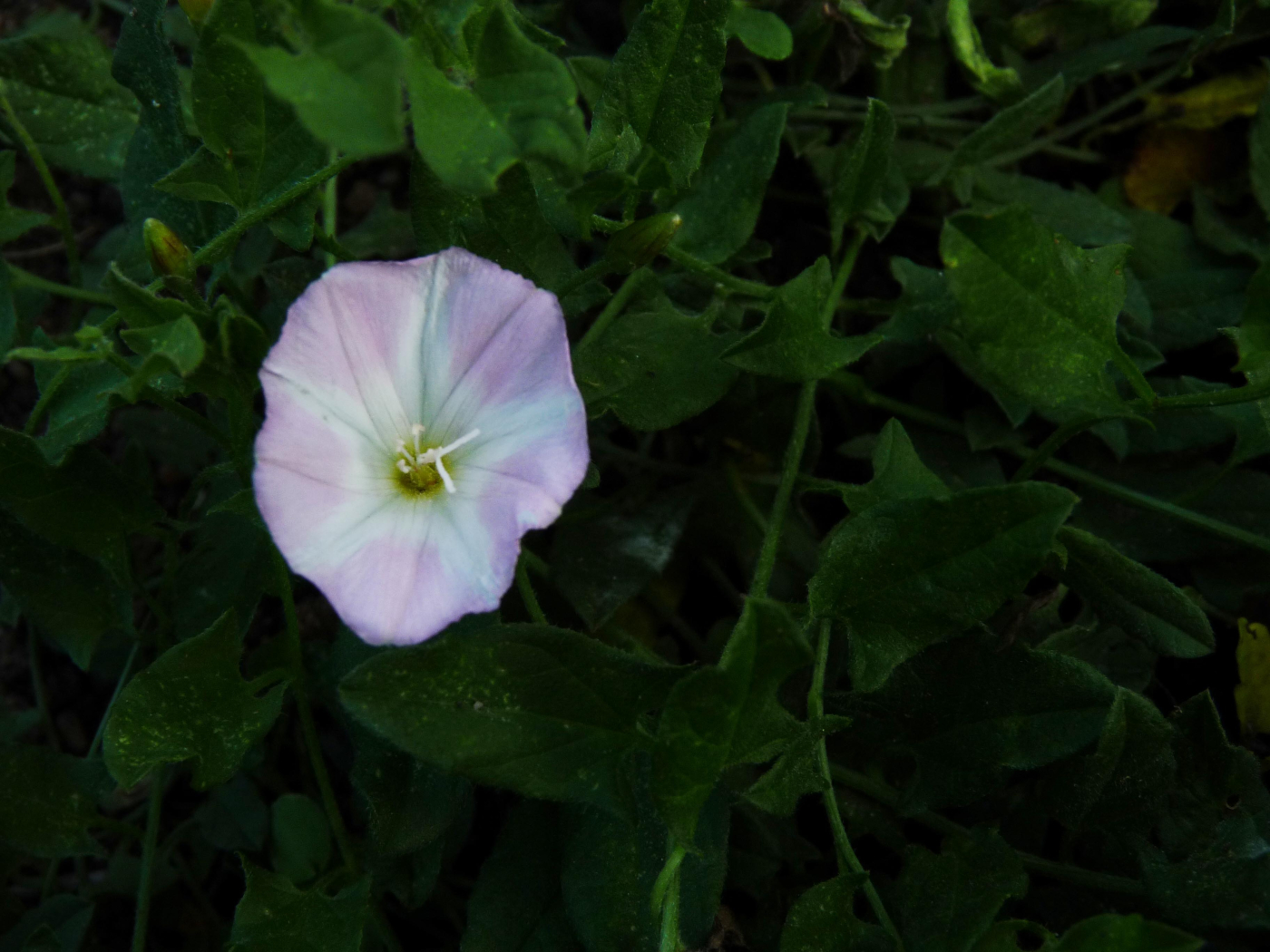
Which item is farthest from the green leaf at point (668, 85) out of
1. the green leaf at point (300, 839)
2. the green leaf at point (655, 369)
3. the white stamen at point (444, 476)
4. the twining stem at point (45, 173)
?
the green leaf at point (300, 839)

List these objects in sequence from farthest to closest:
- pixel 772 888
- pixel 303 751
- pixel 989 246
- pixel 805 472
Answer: pixel 303 751, pixel 805 472, pixel 772 888, pixel 989 246

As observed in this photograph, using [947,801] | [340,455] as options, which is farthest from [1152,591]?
[340,455]

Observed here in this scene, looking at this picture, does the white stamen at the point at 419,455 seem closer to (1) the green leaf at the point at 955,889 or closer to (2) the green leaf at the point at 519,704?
(2) the green leaf at the point at 519,704

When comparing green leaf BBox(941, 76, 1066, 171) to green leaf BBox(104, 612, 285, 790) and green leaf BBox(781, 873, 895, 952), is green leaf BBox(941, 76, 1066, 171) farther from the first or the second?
green leaf BBox(104, 612, 285, 790)

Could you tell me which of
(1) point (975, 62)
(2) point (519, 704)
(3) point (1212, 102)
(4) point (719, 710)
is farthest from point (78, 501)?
(3) point (1212, 102)

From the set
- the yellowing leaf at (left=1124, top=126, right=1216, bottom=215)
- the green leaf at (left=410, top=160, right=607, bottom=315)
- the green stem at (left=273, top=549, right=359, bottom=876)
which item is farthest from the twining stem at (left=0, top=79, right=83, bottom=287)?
the yellowing leaf at (left=1124, top=126, right=1216, bottom=215)

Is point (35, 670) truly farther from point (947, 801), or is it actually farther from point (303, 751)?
point (947, 801)
